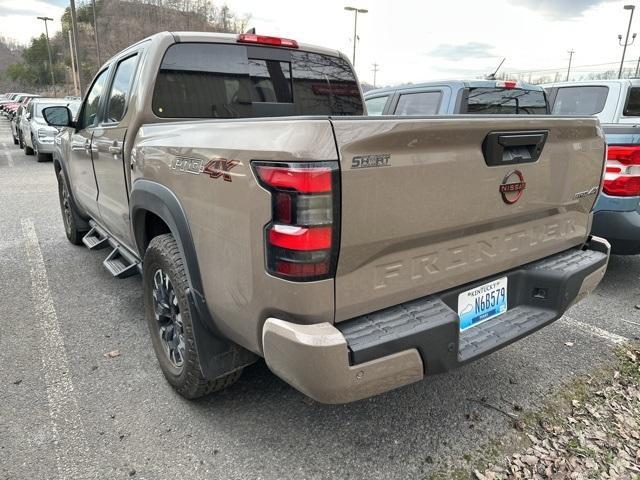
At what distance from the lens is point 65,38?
227 ft

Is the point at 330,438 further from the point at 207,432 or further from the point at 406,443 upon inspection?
the point at 207,432

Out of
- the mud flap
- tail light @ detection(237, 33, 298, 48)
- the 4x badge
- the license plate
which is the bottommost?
the mud flap

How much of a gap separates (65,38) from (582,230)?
82.5 metres

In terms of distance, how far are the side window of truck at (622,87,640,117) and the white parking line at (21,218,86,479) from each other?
7341 millimetres

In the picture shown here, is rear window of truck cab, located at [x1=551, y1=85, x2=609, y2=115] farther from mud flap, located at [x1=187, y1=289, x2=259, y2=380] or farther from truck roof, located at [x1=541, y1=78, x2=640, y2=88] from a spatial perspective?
mud flap, located at [x1=187, y1=289, x2=259, y2=380]

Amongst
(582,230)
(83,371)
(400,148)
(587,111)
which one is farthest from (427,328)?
(587,111)

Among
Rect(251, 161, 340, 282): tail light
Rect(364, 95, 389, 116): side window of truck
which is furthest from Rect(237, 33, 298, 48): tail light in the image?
Rect(364, 95, 389, 116): side window of truck

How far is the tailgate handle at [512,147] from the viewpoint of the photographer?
2072 mm

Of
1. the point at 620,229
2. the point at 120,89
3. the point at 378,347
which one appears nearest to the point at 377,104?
the point at 620,229

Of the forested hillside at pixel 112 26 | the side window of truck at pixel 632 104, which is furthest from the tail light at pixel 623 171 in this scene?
the forested hillside at pixel 112 26

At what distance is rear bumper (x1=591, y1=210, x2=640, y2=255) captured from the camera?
4.02 metres

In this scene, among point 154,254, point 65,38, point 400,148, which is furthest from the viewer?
point 65,38

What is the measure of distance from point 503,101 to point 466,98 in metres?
0.67

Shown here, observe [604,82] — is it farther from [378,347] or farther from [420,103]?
[378,347]
